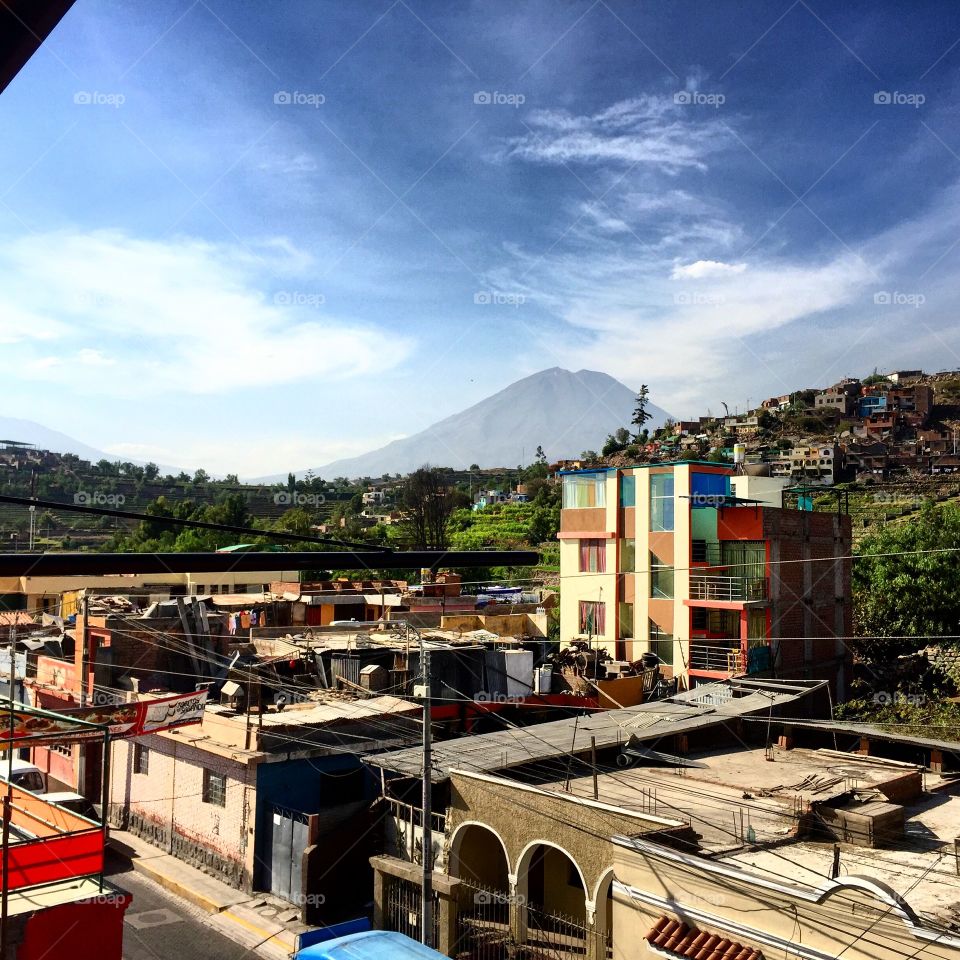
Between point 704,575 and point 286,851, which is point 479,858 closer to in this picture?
Answer: point 286,851

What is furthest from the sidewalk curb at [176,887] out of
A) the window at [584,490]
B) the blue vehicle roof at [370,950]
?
the window at [584,490]

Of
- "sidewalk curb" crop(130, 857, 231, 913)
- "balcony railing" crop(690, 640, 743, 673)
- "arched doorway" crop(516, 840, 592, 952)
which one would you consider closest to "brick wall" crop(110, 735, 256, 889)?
"sidewalk curb" crop(130, 857, 231, 913)

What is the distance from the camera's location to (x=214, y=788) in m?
19.3

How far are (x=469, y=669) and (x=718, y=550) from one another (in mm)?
11226

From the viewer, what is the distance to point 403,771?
1634cm

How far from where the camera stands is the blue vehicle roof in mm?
10664

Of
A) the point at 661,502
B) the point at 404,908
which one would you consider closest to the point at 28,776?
the point at 404,908

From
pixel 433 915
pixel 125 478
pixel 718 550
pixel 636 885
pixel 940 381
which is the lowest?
pixel 433 915

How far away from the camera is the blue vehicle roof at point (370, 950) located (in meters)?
10.7

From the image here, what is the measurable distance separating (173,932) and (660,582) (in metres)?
19.9

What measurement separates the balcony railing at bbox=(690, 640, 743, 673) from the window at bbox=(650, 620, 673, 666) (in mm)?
1066

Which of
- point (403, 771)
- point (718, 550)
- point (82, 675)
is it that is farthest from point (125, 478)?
point (403, 771)

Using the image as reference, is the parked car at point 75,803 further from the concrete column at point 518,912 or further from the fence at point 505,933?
Result: the concrete column at point 518,912

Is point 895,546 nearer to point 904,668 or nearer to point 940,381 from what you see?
point 904,668
